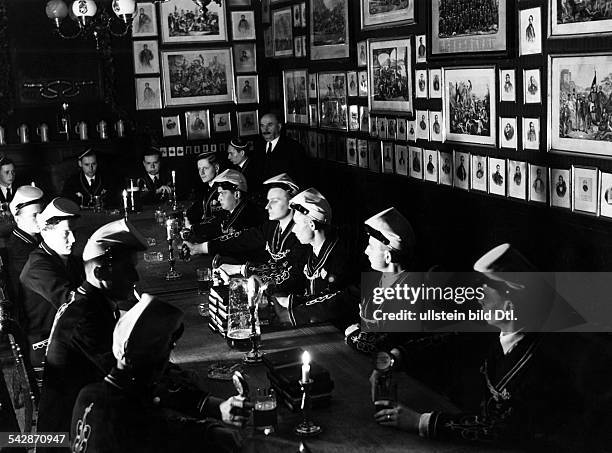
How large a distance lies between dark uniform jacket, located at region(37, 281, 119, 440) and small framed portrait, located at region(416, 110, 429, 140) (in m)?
4.81

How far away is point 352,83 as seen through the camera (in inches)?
391

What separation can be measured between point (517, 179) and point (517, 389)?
11.2 feet

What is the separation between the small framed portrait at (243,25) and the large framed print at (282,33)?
595mm

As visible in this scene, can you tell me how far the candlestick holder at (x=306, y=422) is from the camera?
3.64 m

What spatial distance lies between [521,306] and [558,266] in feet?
9.07

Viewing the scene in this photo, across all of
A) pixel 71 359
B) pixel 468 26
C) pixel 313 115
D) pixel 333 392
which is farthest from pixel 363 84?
pixel 71 359

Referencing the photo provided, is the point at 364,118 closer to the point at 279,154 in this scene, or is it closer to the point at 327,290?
the point at 279,154

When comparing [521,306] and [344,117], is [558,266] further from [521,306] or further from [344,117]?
[344,117]

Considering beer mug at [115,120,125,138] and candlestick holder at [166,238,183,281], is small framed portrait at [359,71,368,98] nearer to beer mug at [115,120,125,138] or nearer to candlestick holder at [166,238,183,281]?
candlestick holder at [166,238,183,281]

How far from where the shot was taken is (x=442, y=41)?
771cm

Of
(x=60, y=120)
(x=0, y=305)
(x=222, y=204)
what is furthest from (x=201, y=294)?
(x=60, y=120)

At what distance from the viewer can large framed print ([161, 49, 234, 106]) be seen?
12672 millimetres

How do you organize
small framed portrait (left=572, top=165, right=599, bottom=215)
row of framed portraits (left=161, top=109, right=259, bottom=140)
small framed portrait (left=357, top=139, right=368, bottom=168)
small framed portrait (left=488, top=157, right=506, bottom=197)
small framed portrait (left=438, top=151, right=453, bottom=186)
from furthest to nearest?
1. row of framed portraits (left=161, top=109, right=259, bottom=140)
2. small framed portrait (left=357, top=139, right=368, bottom=168)
3. small framed portrait (left=438, top=151, right=453, bottom=186)
4. small framed portrait (left=488, top=157, right=506, bottom=197)
5. small framed portrait (left=572, top=165, right=599, bottom=215)

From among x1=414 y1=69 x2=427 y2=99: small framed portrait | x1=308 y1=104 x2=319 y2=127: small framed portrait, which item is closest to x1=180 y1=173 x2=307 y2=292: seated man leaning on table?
x1=414 y1=69 x2=427 y2=99: small framed portrait
